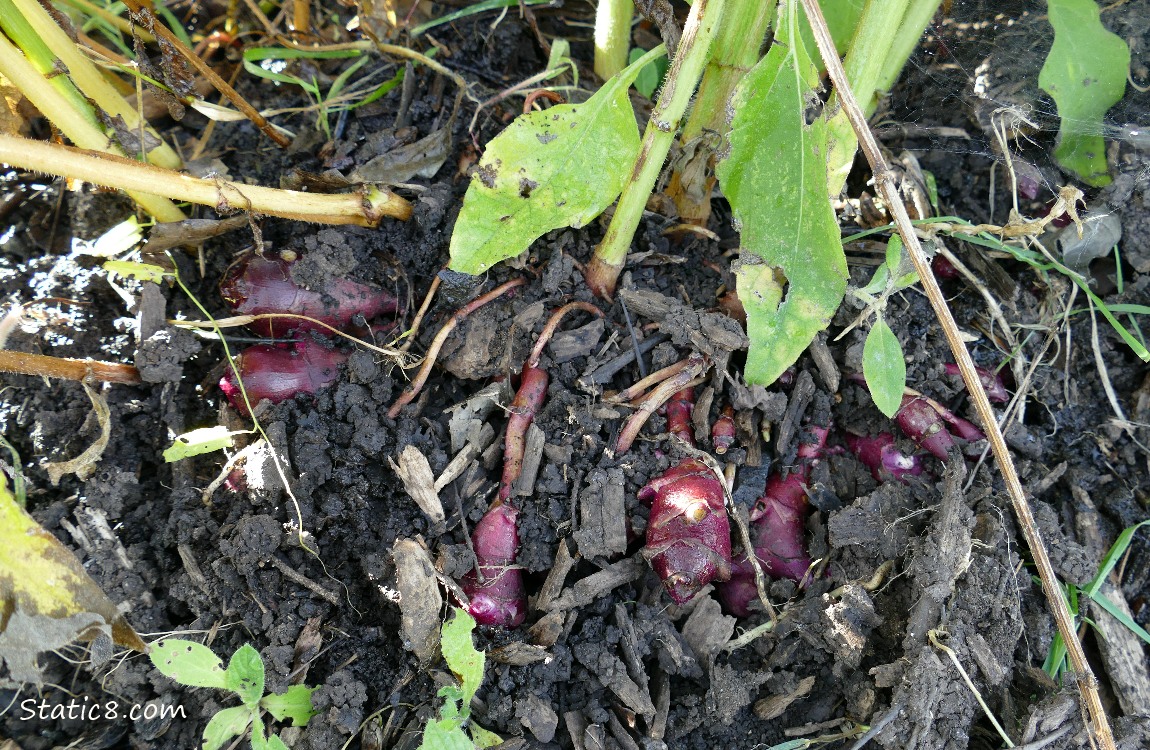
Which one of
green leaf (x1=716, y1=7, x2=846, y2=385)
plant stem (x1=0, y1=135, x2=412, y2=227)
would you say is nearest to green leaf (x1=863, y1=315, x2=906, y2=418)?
green leaf (x1=716, y1=7, x2=846, y2=385)

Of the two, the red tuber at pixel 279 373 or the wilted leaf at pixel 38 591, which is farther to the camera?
the red tuber at pixel 279 373

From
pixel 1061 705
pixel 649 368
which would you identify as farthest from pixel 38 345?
pixel 1061 705

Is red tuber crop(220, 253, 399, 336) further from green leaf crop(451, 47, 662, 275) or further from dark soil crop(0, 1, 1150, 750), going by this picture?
green leaf crop(451, 47, 662, 275)

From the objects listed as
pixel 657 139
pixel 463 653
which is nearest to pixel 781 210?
pixel 657 139

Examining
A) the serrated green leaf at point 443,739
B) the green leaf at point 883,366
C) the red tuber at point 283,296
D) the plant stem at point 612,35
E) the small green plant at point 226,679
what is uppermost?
the plant stem at point 612,35

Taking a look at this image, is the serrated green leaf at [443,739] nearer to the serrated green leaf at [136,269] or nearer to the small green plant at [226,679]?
the small green plant at [226,679]

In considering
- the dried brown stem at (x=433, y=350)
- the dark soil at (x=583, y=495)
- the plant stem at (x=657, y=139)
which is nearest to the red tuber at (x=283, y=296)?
the dark soil at (x=583, y=495)
